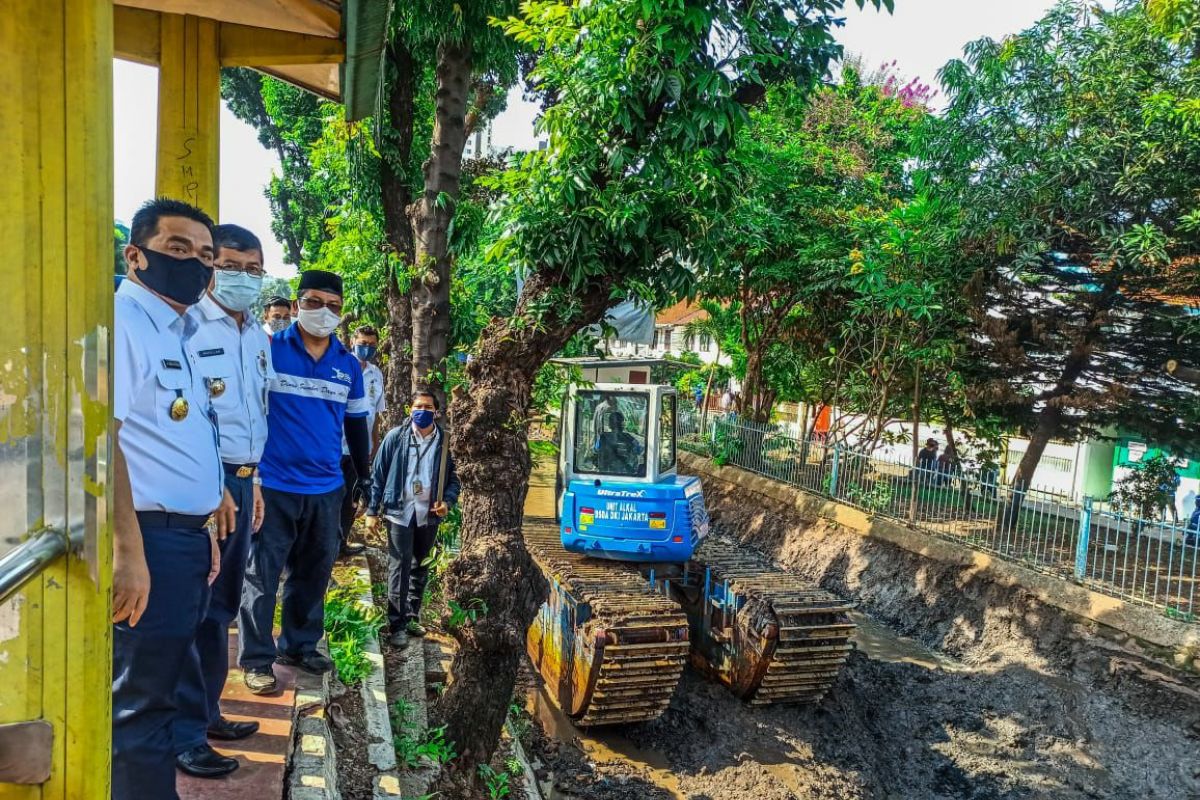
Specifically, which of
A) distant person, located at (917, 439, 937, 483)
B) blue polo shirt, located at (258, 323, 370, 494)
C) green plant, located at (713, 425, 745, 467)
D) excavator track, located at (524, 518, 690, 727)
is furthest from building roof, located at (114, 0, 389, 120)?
distant person, located at (917, 439, 937, 483)

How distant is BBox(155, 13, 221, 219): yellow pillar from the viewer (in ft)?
10.4

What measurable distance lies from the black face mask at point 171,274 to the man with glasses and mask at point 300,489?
1383 mm

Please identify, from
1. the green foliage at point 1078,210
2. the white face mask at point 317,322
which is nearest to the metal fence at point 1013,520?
the green foliage at point 1078,210

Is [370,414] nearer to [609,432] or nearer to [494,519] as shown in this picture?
[494,519]

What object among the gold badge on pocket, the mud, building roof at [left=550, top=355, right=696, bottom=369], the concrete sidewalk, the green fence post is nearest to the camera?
the gold badge on pocket

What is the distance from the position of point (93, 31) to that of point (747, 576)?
7.18 meters

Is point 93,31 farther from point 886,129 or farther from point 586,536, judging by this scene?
point 886,129

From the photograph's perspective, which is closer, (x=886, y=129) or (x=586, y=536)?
(x=586, y=536)

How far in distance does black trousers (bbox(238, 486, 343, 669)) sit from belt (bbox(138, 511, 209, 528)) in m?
1.19

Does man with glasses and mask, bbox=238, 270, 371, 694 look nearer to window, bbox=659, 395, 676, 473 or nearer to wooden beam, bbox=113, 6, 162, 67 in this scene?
wooden beam, bbox=113, 6, 162, 67

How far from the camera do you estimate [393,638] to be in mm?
5312

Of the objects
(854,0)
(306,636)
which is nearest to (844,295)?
(854,0)

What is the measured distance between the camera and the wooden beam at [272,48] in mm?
2693

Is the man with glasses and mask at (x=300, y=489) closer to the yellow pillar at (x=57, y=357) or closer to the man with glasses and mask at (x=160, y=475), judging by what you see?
the man with glasses and mask at (x=160, y=475)
